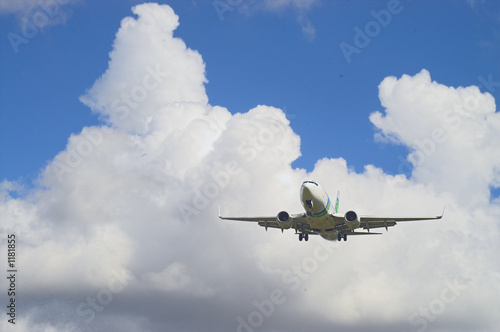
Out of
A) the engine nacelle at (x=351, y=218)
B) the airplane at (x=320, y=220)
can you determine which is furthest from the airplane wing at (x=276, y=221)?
the engine nacelle at (x=351, y=218)

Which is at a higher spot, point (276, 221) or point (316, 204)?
point (276, 221)

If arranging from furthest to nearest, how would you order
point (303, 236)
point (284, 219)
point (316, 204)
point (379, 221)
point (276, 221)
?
point (303, 236) → point (276, 221) → point (379, 221) → point (284, 219) → point (316, 204)

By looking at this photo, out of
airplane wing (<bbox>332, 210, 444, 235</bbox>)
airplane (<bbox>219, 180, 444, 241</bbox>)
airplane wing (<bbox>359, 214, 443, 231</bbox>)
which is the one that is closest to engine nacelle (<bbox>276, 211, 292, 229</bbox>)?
airplane (<bbox>219, 180, 444, 241</bbox>)

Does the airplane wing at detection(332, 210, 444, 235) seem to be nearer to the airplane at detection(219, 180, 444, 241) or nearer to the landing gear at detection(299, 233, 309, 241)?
the airplane at detection(219, 180, 444, 241)

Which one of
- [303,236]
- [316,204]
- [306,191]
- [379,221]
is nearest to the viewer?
[306,191]

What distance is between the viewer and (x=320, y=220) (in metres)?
73.5

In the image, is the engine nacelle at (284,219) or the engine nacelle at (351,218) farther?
the engine nacelle at (284,219)

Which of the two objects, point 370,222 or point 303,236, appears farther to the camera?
point 303,236

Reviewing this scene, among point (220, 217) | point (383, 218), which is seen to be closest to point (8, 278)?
point (220, 217)

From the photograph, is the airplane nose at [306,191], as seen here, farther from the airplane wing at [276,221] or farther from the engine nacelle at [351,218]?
the airplane wing at [276,221]

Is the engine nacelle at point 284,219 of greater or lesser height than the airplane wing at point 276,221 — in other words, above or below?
below

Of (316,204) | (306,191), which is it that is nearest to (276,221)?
(316,204)

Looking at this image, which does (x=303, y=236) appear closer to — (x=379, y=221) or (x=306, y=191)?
(x=379, y=221)

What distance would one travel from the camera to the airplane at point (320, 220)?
224 feet
